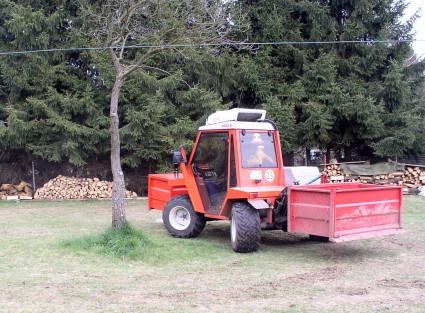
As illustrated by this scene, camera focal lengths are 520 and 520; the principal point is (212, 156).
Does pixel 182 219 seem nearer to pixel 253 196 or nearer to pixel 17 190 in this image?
pixel 253 196

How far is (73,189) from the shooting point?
18406 millimetres

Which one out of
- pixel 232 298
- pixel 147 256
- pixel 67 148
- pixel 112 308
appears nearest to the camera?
pixel 112 308

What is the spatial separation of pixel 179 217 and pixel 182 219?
8cm

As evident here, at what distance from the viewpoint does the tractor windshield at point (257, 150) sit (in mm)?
9344

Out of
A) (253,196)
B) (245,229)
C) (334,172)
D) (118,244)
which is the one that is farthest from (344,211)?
(334,172)

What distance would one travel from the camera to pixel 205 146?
10.0 m

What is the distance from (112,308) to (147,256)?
259cm

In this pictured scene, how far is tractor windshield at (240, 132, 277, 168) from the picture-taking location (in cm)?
934

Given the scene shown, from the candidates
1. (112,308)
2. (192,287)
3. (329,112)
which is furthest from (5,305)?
(329,112)

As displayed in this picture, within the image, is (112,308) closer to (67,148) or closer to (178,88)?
(67,148)

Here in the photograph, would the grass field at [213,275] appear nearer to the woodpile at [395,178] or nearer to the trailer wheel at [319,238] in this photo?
the trailer wheel at [319,238]

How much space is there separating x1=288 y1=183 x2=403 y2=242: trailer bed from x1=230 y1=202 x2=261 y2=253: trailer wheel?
0.60 metres

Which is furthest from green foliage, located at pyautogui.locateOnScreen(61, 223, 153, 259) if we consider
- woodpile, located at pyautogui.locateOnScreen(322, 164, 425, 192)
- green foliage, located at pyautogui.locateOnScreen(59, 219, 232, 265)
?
woodpile, located at pyautogui.locateOnScreen(322, 164, 425, 192)

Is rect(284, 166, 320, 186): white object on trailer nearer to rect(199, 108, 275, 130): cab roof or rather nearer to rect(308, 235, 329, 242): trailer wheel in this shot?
rect(199, 108, 275, 130): cab roof
